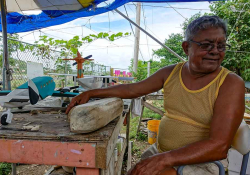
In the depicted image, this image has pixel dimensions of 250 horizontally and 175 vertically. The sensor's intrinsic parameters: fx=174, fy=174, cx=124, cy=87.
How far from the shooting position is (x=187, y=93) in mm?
1194

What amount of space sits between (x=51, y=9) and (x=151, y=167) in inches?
102

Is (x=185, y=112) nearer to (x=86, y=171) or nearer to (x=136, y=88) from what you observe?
(x=136, y=88)

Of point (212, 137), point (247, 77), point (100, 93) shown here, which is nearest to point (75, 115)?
point (100, 93)

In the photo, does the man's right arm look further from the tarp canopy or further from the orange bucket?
the orange bucket

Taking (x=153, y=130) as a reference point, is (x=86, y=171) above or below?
above

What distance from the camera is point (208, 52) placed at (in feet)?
3.57

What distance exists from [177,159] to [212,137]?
0.22m

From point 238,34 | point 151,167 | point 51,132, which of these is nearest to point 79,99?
point 51,132

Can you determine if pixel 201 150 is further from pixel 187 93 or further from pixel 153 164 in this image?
pixel 187 93

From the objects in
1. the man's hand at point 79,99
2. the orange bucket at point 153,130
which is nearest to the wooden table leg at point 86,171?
the man's hand at point 79,99

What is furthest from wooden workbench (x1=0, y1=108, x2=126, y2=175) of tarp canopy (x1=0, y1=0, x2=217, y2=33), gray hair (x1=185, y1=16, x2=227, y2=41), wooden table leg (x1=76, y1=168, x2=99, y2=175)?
tarp canopy (x1=0, y1=0, x2=217, y2=33)

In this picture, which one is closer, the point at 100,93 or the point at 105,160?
the point at 105,160

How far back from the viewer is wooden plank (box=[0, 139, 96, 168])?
0.75 metres

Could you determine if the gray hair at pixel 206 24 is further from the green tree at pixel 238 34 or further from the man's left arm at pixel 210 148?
the green tree at pixel 238 34
